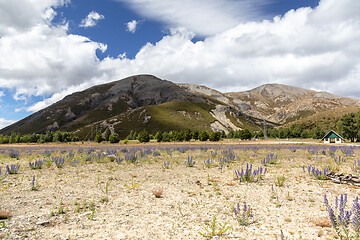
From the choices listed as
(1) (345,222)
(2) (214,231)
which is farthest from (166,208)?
(1) (345,222)

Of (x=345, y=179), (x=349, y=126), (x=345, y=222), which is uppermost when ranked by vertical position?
(x=349, y=126)

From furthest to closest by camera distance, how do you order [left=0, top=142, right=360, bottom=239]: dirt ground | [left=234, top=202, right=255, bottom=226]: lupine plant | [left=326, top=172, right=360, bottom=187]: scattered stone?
[left=326, top=172, right=360, bottom=187]: scattered stone < [left=234, top=202, right=255, bottom=226]: lupine plant < [left=0, top=142, right=360, bottom=239]: dirt ground

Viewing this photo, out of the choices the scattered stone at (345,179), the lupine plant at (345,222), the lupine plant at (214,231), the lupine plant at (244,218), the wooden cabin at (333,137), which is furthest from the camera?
the wooden cabin at (333,137)

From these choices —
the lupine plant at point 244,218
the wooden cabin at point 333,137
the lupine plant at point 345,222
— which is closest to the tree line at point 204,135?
the wooden cabin at point 333,137

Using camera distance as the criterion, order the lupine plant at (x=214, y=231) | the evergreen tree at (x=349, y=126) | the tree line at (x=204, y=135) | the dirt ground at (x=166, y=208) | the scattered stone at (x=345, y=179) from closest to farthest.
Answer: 1. the lupine plant at (x=214, y=231)
2. the dirt ground at (x=166, y=208)
3. the scattered stone at (x=345, y=179)
4. the evergreen tree at (x=349, y=126)
5. the tree line at (x=204, y=135)

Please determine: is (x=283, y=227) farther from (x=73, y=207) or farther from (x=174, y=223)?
(x=73, y=207)

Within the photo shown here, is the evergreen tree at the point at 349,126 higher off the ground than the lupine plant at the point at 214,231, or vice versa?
the evergreen tree at the point at 349,126

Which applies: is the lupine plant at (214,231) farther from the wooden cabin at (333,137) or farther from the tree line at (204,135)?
the wooden cabin at (333,137)

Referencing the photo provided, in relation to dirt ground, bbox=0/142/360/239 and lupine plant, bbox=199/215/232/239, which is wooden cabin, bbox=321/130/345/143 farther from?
lupine plant, bbox=199/215/232/239

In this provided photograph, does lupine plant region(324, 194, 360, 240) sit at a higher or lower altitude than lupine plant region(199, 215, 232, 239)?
higher

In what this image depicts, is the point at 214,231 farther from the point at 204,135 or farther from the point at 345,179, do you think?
the point at 204,135

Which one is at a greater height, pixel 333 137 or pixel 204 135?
pixel 204 135

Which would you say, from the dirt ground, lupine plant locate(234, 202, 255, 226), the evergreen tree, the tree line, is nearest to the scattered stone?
the dirt ground

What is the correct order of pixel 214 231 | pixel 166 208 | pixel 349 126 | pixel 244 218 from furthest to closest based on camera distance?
1. pixel 349 126
2. pixel 166 208
3. pixel 244 218
4. pixel 214 231
